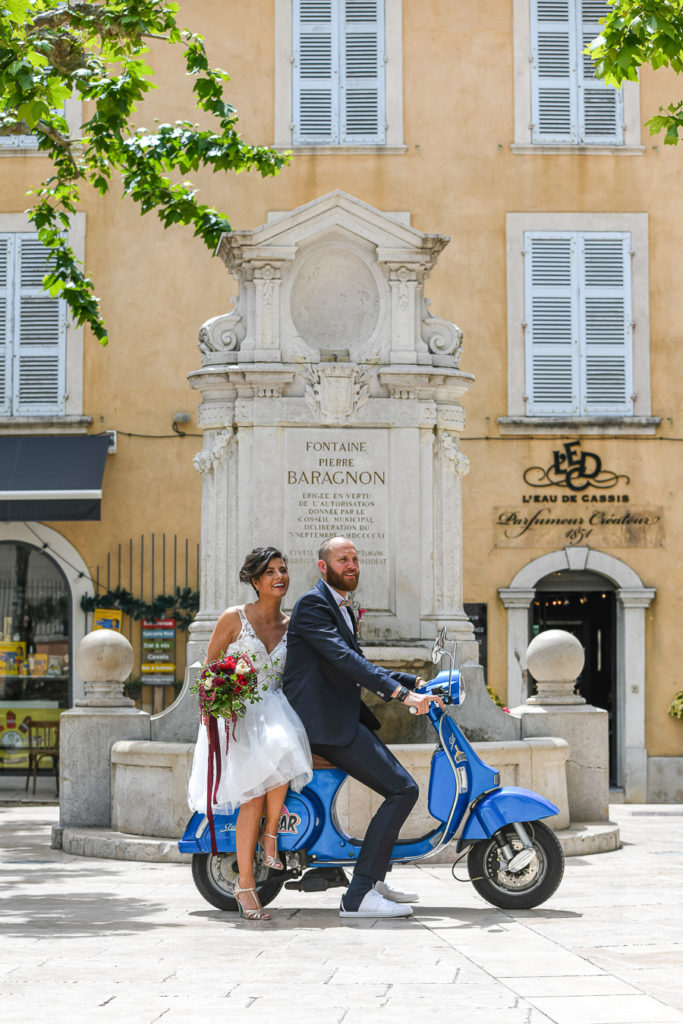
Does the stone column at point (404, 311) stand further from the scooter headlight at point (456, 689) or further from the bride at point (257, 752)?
the scooter headlight at point (456, 689)

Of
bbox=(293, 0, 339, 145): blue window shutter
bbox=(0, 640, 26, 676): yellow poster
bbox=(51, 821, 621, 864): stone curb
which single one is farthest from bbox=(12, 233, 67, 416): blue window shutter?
bbox=(51, 821, 621, 864): stone curb

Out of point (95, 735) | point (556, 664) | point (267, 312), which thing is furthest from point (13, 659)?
point (556, 664)

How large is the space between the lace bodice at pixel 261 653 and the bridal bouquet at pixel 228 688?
6.1 inches

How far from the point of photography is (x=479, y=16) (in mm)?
18312

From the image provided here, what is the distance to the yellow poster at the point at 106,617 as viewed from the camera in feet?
56.4

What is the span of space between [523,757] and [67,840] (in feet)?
9.62

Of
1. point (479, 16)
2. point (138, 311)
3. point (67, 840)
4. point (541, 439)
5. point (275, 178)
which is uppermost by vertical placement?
point (479, 16)

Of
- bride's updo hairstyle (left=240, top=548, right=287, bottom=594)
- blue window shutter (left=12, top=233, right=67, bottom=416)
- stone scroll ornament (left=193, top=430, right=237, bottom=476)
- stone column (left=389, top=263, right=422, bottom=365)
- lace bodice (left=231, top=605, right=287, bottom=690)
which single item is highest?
blue window shutter (left=12, top=233, right=67, bottom=416)

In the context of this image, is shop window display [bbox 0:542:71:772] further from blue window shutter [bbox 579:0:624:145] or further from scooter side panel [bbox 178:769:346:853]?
scooter side panel [bbox 178:769:346:853]

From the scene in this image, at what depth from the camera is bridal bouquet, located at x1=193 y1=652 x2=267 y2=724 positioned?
697 cm

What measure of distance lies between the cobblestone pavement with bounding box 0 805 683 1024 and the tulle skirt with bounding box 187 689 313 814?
559 millimetres

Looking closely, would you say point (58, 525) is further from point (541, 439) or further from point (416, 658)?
point (416, 658)

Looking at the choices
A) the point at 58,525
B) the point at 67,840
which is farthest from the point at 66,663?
the point at 67,840

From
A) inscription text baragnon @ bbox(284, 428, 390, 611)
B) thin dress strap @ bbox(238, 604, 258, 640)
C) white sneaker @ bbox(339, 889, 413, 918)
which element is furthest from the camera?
inscription text baragnon @ bbox(284, 428, 390, 611)
